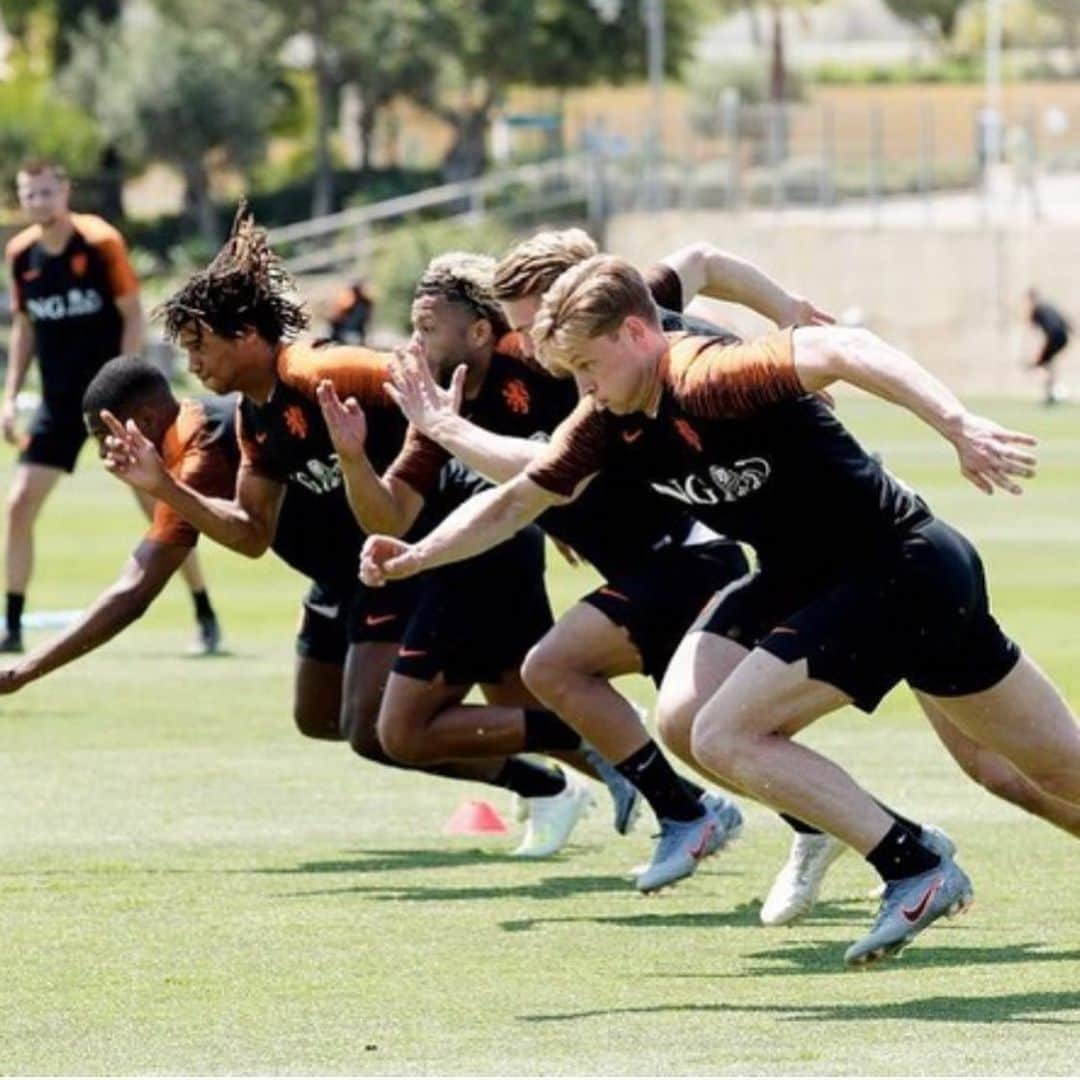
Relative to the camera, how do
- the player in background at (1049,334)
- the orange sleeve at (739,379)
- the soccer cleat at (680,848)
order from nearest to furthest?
the orange sleeve at (739,379)
the soccer cleat at (680,848)
the player in background at (1049,334)

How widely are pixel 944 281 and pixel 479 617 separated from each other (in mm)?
46112

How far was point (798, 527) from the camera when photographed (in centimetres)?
818

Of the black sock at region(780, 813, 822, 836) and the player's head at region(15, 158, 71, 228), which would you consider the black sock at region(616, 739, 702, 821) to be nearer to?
the black sock at region(780, 813, 822, 836)

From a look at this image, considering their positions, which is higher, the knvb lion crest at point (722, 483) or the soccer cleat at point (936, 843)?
the knvb lion crest at point (722, 483)

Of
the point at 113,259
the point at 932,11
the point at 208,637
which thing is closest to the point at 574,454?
the point at 113,259

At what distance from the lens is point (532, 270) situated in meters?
9.05

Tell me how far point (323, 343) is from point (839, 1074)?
366 cm

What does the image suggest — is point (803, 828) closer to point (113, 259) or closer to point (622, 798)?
point (622, 798)

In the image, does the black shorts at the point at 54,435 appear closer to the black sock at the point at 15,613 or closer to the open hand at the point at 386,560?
the black sock at the point at 15,613

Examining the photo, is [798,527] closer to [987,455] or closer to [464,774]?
[987,455]

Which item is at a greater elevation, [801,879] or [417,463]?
[417,463]

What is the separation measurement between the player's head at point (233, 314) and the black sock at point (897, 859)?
2519 millimetres

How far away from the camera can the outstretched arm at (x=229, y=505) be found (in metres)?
9.37

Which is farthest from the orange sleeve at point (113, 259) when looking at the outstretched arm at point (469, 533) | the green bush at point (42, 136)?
the green bush at point (42, 136)
